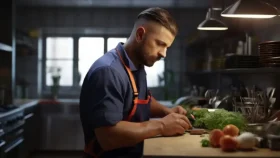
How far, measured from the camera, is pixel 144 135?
194 cm

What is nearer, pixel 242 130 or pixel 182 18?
pixel 242 130

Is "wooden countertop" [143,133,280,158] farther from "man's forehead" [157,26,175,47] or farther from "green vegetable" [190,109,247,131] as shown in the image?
"man's forehead" [157,26,175,47]

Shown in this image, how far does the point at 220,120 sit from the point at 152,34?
593 millimetres

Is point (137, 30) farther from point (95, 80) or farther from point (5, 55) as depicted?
point (5, 55)

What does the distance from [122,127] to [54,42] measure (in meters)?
6.15

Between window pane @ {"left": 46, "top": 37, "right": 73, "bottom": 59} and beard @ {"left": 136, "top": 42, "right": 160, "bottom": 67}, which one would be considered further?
window pane @ {"left": 46, "top": 37, "right": 73, "bottom": 59}

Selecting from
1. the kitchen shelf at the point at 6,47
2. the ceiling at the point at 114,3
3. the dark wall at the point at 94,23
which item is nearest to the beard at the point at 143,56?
the kitchen shelf at the point at 6,47

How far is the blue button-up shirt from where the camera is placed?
1.89m

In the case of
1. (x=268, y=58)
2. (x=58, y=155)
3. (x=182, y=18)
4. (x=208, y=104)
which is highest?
(x=182, y=18)

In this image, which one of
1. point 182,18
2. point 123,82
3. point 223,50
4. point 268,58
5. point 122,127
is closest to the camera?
point 122,127

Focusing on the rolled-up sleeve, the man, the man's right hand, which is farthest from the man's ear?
the man's right hand

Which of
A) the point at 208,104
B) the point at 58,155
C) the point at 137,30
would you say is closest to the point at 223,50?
the point at 208,104

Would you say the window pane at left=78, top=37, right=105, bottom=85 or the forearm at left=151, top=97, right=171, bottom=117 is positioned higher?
the window pane at left=78, top=37, right=105, bottom=85

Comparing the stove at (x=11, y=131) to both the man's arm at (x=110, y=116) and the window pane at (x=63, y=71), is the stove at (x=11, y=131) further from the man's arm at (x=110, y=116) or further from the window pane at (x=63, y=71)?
the window pane at (x=63, y=71)
